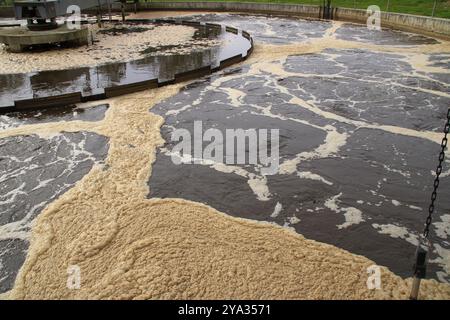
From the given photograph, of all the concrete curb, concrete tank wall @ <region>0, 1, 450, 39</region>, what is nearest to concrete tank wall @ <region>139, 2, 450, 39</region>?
concrete tank wall @ <region>0, 1, 450, 39</region>

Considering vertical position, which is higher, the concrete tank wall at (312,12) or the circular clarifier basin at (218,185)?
the concrete tank wall at (312,12)

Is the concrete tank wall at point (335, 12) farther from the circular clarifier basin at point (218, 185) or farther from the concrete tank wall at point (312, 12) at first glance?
the circular clarifier basin at point (218, 185)

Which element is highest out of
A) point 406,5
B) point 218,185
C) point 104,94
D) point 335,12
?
point 406,5

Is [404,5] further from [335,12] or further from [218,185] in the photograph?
[218,185]

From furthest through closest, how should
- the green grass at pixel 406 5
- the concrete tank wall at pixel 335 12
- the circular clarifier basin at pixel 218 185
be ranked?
1. the green grass at pixel 406 5
2. the concrete tank wall at pixel 335 12
3. the circular clarifier basin at pixel 218 185

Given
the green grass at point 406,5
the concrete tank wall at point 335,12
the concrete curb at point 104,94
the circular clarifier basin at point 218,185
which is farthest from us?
the green grass at point 406,5

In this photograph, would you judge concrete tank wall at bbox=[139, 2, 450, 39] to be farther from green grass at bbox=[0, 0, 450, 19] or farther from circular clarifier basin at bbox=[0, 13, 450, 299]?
circular clarifier basin at bbox=[0, 13, 450, 299]

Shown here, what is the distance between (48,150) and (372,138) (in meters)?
7.87

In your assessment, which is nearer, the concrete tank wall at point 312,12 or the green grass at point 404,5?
the concrete tank wall at point 312,12

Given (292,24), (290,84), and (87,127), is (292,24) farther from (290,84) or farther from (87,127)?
(87,127)

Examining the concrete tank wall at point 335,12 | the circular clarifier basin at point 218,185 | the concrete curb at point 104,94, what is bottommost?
the circular clarifier basin at point 218,185

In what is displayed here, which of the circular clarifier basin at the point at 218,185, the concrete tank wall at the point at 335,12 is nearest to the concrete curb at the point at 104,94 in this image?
the circular clarifier basin at the point at 218,185

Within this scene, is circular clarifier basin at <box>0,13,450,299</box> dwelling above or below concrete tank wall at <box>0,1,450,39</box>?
below

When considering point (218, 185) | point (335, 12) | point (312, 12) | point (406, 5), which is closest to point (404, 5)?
point (406, 5)
